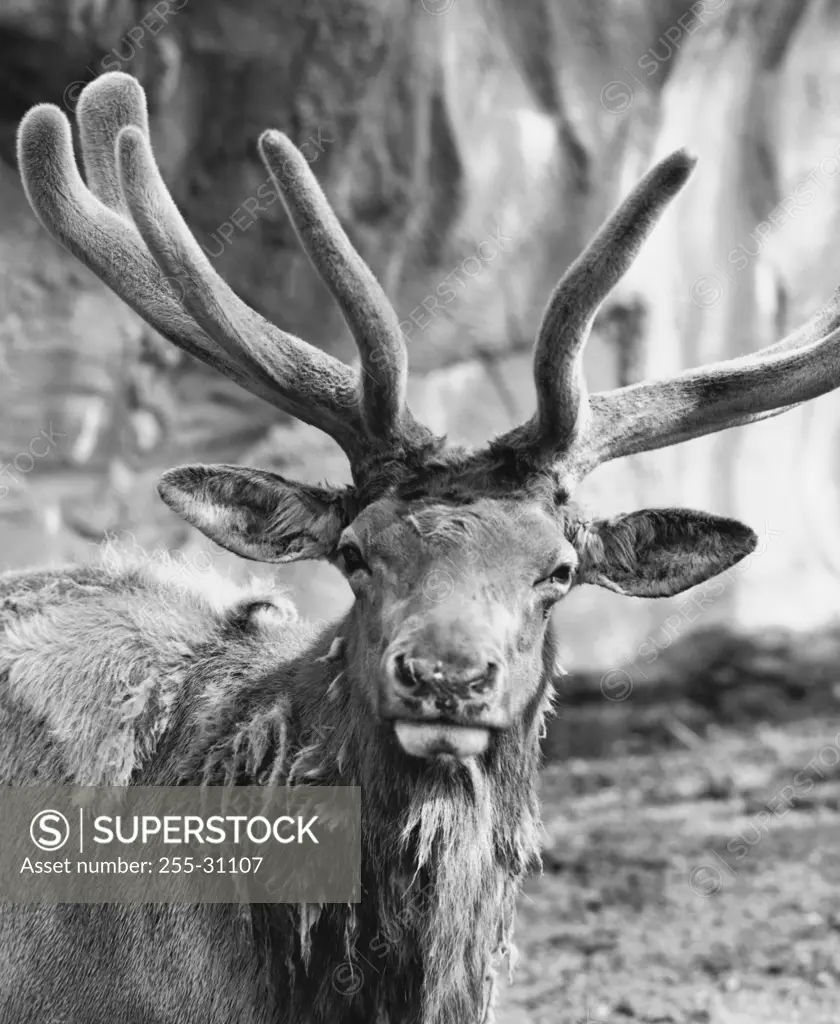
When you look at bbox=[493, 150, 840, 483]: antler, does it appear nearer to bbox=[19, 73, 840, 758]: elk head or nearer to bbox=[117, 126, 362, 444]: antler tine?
bbox=[19, 73, 840, 758]: elk head

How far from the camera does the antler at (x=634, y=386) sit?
4.39 m

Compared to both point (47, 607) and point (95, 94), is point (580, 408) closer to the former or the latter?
point (47, 607)

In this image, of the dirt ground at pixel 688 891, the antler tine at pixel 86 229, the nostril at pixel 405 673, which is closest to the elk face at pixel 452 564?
the nostril at pixel 405 673

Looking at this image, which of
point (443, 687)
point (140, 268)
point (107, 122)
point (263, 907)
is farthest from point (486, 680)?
point (107, 122)

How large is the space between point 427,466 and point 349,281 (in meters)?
0.74

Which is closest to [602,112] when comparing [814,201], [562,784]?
[814,201]

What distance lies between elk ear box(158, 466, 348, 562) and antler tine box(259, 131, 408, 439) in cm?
47

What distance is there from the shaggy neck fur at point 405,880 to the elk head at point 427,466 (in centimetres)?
20

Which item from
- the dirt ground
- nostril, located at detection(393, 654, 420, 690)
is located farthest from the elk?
the dirt ground

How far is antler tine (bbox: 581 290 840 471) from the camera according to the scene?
17.0 feet

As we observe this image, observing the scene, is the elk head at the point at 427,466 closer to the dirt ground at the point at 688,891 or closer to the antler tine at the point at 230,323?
the antler tine at the point at 230,323

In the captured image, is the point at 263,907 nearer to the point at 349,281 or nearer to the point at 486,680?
the point at 486,680

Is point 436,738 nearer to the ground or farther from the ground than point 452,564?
nearer to the ground

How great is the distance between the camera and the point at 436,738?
4000 millimetres
